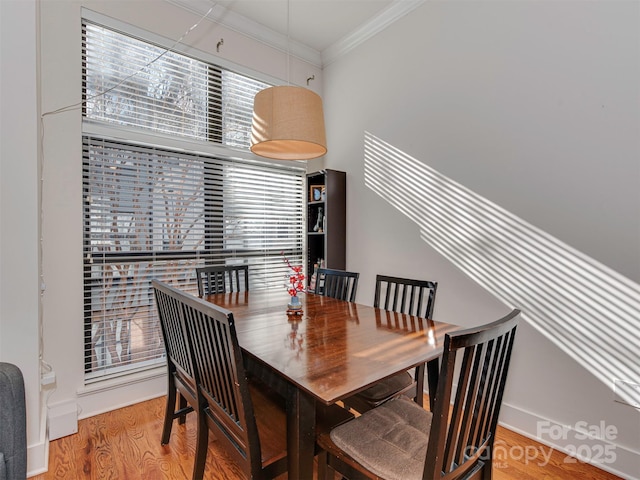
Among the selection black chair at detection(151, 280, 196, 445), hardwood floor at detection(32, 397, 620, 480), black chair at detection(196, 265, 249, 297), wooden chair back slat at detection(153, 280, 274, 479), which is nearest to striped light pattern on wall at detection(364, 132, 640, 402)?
hardwood floor at detection(32, 397, 620, 480)

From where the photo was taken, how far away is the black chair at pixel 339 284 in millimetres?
2289

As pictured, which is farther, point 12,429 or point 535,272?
point 535,272

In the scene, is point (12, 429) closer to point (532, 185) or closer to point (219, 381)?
point (219, 381)

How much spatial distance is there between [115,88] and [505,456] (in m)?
3.60

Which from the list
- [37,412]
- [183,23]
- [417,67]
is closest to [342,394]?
[37,412]

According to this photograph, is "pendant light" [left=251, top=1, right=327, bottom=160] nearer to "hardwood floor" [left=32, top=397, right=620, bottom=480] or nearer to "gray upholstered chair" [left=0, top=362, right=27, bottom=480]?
"gray upholstered chair" [left=0, top=362, right=27, bottom=480]

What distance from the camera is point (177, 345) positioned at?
1.63m

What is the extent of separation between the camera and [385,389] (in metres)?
1.62

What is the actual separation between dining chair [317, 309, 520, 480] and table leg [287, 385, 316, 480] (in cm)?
11

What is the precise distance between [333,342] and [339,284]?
40.3 inches

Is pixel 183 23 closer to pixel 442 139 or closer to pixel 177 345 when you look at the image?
pixel 442 139

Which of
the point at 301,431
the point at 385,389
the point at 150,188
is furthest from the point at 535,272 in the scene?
the point at 150,188

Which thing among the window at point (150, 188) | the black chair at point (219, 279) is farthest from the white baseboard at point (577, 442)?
the window at point (150, 188)

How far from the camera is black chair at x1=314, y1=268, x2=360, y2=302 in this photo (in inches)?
90.1
